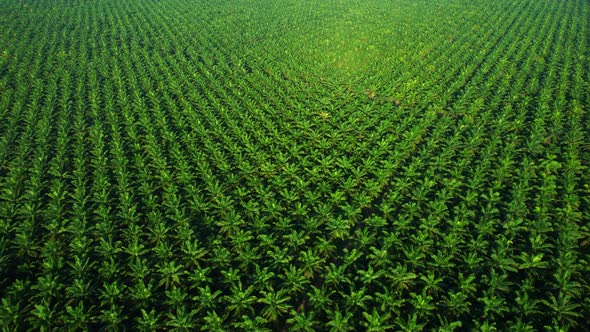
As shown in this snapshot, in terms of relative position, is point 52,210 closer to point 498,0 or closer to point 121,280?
point 121,280

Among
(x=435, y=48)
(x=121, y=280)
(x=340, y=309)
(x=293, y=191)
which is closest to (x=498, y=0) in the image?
(x=435, y=48)

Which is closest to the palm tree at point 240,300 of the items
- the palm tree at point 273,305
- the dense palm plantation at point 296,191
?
the dense palm plantation at point 296,191

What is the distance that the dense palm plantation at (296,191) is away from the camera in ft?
34.2

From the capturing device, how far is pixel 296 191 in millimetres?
14914

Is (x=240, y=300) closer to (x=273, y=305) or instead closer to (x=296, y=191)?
(x=273, y=305)

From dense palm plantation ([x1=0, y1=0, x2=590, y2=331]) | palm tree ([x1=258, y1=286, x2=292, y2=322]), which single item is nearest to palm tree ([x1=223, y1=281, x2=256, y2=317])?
dense palm plantation ([x1=0, y1=0, x2=590, y2=331])

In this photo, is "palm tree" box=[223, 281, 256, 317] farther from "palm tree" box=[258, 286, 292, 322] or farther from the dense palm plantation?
"palm tree" box=[258, 286, 292, 322]

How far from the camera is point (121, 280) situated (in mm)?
11312

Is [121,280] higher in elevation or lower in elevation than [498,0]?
lower

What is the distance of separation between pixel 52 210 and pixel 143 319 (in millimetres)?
7082

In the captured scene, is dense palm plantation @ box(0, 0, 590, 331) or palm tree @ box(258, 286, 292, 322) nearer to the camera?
palm tree @ box(258, 286, 292, 322)

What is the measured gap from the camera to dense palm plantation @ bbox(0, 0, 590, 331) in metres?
10.4

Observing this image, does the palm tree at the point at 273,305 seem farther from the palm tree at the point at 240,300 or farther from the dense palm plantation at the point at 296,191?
the palm tree at the point at 240,300

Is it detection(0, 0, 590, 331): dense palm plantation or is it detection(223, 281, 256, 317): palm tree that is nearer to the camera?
detection(223, 281, 256, 317): palm tree
